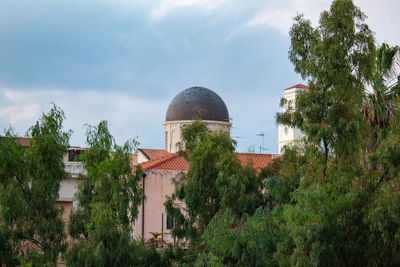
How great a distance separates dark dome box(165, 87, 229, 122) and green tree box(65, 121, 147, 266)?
937 inches

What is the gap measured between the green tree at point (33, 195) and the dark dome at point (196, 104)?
24360 millimetres

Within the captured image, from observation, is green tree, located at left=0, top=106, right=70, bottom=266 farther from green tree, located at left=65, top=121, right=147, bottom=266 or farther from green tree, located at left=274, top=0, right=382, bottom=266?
green tree, located at left=274, top=0, right=382, bottom=266

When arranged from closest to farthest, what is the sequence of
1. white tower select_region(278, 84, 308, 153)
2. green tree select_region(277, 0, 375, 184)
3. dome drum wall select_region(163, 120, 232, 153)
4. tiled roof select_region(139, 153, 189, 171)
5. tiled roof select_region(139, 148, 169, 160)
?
1. green tree select_region(277, 0, 375, 184)
2. tiled roof select_region(139, 153, 189, 171)
3. dome drum wall select_region(163, 120, 232, 153)
4. tiled roof select_region(139, 148, 169, 160)
5. white tower select_region(278, 84, 308, 153)

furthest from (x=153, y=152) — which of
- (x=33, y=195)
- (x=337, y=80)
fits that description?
(x=337, y=80)

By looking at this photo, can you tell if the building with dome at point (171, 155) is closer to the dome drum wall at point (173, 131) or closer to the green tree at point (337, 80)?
the dome drum wall at point (173, 131)

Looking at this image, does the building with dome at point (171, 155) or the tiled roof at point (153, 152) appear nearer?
the building with dome at point (171, 155)

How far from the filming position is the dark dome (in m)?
46.2

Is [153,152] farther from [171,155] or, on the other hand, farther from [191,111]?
[171,155]

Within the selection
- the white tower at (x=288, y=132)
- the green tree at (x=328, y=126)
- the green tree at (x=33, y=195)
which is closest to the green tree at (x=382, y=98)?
the green tree at (x=328, y=126)

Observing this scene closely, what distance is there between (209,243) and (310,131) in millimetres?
5253

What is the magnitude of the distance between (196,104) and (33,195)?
25.7 metres

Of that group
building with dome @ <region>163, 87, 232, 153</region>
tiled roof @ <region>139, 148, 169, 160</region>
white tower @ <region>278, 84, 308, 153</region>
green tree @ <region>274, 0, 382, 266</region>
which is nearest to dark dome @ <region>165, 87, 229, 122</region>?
building with dome @ <region>163, 87, 232, 153</region>

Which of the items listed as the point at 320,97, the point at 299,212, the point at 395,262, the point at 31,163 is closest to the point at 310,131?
the point at 320,97

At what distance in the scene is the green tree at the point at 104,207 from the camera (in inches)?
799
